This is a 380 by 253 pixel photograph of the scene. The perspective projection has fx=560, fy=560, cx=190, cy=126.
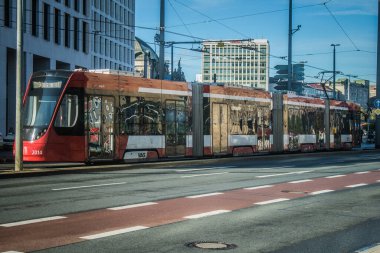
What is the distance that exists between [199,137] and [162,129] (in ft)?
8.26

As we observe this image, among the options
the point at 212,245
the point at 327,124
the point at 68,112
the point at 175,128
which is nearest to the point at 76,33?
the point at 327,124

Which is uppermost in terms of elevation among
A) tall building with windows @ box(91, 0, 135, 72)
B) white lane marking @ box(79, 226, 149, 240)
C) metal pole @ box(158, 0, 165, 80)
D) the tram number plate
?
tall building with windows @ box(91, 0, 135, 72)

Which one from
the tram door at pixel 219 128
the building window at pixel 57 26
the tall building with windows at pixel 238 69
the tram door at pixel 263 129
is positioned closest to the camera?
the tram door at pixel 219 128

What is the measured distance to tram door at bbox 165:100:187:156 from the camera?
77.3ft

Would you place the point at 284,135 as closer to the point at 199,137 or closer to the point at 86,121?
the point at 199,137

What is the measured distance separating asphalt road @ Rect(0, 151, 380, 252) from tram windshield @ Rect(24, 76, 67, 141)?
294 centimetres

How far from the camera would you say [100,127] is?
20.5 metres

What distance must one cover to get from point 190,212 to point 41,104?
37.3 feet

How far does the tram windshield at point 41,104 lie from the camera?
63.2 feet

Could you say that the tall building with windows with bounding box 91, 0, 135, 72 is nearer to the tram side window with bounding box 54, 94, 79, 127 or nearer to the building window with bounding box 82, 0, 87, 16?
the building window with bounding box 82, 0, 87, 16

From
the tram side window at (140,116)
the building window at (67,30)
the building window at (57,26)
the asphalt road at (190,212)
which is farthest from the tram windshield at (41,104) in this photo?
the building window at (67,30)

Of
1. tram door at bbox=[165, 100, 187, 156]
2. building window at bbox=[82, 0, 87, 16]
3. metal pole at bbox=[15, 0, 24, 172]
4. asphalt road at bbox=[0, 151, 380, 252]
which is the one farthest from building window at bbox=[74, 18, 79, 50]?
asphalt road at bbox=[0, 151, 380, 252]

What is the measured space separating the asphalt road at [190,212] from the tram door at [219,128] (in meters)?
9.02

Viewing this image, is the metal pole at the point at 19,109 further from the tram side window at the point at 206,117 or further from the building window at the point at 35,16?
the building window at the point at 35,16
